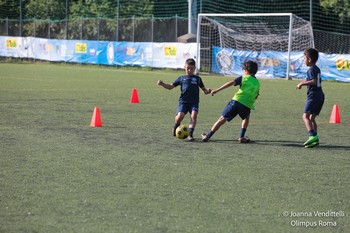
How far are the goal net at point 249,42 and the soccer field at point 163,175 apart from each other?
Answer: 1753 cm

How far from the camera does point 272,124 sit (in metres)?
14.3

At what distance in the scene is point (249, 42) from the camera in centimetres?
3584

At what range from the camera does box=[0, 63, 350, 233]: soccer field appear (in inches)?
246

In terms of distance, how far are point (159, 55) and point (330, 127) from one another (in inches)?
996

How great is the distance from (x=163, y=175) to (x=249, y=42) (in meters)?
28.0

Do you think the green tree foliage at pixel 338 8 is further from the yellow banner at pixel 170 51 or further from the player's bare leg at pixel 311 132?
the player's bare leg at pixel 311 132

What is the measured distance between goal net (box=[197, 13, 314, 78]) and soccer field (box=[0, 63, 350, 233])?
17530 mm

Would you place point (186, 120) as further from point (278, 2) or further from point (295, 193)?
point (278, 2)

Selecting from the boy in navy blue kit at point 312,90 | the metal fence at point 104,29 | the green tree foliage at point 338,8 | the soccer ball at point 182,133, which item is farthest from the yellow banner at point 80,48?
the boy in navy blue kit at point 312,90

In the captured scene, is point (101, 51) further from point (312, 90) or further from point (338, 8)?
point (312, 90)

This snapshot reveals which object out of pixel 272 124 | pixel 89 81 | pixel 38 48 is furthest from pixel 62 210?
pixel 38 48

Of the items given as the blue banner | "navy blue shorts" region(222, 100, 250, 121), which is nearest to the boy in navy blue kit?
"navy blue shorts" region(222, 100, 250, 121)

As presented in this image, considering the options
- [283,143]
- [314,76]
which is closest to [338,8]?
[314,76]

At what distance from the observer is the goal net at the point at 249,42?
33.5 meters
